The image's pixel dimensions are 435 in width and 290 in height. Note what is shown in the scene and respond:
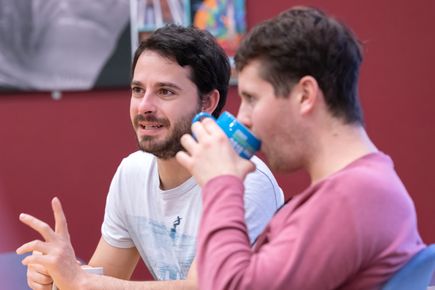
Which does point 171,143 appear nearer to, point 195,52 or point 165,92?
point 165,92

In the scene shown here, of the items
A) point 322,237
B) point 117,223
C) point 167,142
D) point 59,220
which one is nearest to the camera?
point 322,237

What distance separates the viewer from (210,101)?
1.99 m

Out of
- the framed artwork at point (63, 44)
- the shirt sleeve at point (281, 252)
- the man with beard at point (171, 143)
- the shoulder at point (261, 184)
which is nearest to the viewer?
the shirt sleeve at point (281, 252)

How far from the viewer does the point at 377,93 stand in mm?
3252

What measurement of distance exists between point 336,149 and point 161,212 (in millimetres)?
863

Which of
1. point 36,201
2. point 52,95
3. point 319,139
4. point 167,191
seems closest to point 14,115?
point 52,95

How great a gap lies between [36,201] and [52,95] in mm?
416

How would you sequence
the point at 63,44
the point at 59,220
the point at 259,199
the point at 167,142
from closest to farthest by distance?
1. the point at 59,220
2. the point at 259,199
3. the point at 167,142
4. the point at 63,44

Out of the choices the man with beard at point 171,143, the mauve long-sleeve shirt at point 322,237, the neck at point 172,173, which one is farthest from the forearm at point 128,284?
the mauve long-sleeve shirt at point 322,237

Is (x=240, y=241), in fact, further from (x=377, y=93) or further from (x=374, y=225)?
(x=377, y=93)

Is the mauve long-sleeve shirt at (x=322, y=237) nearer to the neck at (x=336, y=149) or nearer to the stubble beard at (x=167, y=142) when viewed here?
the neck at (x=336, y=149)

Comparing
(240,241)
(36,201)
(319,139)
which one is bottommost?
(36,201)

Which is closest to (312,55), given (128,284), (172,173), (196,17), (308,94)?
(308,94)

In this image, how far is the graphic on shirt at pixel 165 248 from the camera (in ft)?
6.23
